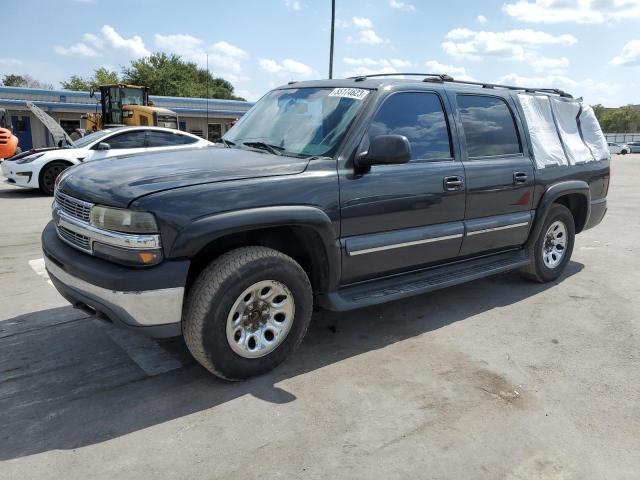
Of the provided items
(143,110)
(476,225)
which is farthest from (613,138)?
(476,225)

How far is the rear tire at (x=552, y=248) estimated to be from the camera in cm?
518

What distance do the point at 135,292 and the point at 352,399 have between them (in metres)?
1.41

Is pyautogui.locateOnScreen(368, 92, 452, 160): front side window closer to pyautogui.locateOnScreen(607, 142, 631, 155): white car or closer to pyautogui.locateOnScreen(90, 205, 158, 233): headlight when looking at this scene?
pyautogui.locateOnScreen(90, 205, 158, 233): headlight

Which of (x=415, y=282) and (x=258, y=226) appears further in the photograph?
(x=415, y=282)

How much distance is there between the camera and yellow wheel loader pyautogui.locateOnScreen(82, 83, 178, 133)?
784 inches

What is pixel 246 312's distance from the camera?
10.5ft

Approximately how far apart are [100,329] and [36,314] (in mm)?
744

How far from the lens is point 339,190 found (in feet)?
11.3

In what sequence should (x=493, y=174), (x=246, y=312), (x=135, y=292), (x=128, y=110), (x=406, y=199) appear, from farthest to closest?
(x=128, y=110) → (x=493, y=174) → (x=406, y=199) → (x=246, y=312) → (x=135, y=292)

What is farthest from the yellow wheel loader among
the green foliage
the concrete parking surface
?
the green foliage

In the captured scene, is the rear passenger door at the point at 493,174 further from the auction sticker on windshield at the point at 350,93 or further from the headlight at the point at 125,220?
the headlight at the point at 125,220

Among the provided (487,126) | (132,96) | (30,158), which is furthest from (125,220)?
(132,96)

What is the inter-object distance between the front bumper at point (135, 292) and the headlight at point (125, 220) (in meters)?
0.21

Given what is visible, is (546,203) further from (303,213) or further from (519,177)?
(303,213)
